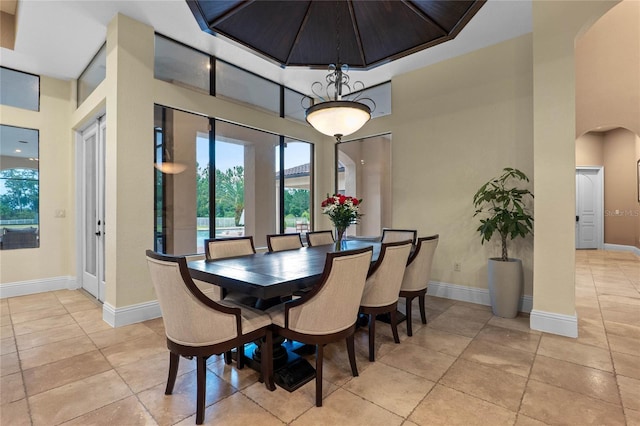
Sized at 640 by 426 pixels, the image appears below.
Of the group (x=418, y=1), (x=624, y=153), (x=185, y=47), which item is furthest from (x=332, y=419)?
(x=624, y=153)

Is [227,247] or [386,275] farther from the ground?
[227,247]

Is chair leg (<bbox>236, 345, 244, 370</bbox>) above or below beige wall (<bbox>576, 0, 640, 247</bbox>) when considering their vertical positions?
below

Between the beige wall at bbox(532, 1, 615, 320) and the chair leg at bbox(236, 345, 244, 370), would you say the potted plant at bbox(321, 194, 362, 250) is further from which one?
the beige wall at bbox(532, 1, 615, 320)

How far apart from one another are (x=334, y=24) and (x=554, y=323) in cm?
349

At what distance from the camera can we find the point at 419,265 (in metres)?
3.05

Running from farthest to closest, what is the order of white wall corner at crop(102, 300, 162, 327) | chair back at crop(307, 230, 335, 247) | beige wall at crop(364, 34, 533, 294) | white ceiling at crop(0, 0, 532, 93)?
chair back at crop(307, 230, 335, 247) < beige wall at crop(364, 34, 533, 294) < white wall corner at crop(102, 300, 162, 327) < white ceiling at crop(0, 0, 532, 93)

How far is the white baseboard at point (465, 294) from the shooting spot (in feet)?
12.1

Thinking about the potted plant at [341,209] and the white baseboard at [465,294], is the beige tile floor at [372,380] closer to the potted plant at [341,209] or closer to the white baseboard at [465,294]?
the white baseboard at [465,294]


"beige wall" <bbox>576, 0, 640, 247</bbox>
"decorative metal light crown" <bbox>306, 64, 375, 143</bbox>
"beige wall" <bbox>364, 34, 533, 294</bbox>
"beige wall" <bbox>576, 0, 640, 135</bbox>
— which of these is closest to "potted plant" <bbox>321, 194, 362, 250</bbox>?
"decorative metal light crown" <bbox>306, 64, 375, 143</bbox>

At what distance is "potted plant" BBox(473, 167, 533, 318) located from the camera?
3449mm

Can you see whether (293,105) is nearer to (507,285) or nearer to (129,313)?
(129,313)

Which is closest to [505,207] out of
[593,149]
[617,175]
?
[617,175]

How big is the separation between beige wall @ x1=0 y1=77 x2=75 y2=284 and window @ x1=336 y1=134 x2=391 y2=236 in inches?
177

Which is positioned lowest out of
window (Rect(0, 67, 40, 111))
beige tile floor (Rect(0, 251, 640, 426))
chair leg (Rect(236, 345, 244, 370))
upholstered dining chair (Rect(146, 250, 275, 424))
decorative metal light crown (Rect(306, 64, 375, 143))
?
beige tile floor (Rect(0, 251, 640, 426))
